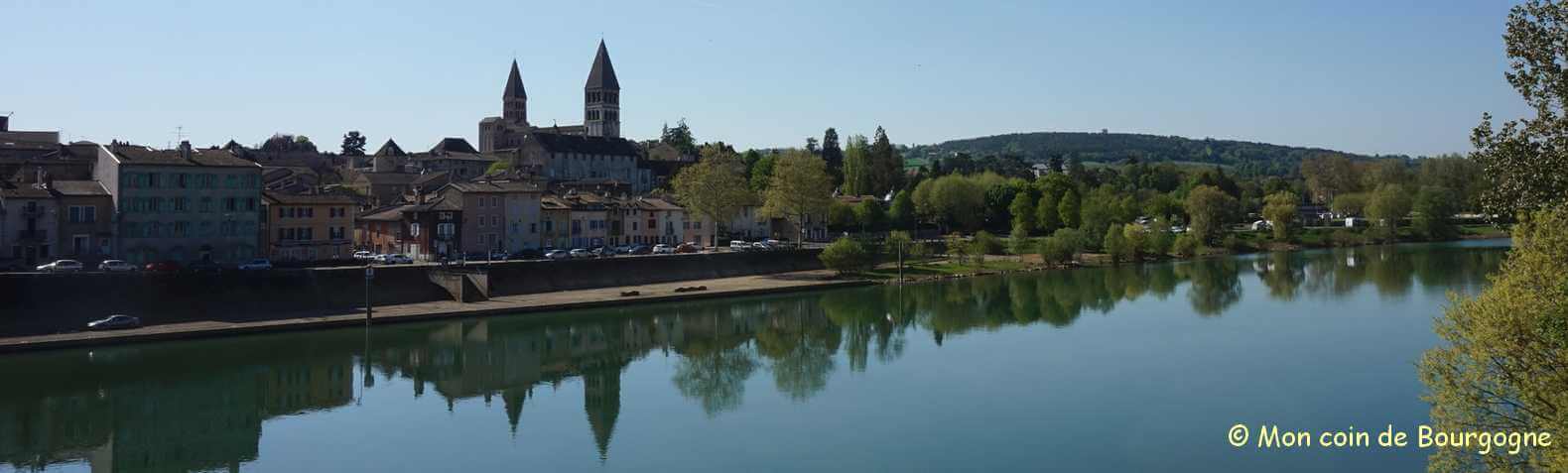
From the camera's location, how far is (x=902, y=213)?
90.6m

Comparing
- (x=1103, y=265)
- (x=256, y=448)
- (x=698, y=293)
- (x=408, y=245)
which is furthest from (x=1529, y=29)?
(x=1103, y=265)

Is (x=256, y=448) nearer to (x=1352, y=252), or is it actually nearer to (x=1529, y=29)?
(x=1529, y=29)

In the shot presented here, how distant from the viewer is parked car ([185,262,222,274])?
42328 mm

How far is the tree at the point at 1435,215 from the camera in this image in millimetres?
101375

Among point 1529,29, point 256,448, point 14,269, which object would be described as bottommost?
point 256,448

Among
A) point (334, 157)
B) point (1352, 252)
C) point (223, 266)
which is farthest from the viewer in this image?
point (334, 157)

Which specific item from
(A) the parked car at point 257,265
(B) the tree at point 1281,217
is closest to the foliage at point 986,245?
(B) the tree at point 1281,217

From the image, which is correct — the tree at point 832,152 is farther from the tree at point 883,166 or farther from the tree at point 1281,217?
the tree at point 1281,217

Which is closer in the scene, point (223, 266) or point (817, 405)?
point (817, 405)

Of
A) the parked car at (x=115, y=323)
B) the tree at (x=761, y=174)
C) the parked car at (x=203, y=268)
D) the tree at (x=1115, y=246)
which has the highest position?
the tree at (x=761, y=174)

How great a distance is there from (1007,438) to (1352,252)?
76.3 m

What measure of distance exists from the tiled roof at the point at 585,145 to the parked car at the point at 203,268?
56.6m

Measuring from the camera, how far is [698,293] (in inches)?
2181

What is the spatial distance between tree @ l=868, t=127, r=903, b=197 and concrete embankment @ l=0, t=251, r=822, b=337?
58.5 metres
